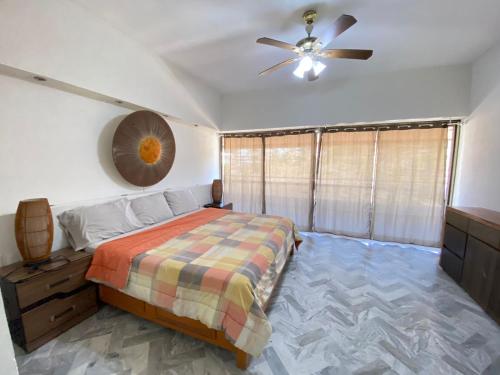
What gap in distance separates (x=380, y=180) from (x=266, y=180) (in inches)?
79.0

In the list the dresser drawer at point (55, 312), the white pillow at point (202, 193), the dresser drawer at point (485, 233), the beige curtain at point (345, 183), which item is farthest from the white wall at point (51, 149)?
the dresser drawer at point (485, 233)

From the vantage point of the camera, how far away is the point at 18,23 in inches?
63.5

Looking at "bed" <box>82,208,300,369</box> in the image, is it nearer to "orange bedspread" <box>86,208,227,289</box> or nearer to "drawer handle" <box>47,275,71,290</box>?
"orange bedspread" <box>86,208,227,289</box>

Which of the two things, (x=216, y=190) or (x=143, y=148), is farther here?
(x=216, y=190)

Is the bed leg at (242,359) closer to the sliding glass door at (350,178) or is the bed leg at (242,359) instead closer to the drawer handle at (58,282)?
the drawer handle at (58,282)

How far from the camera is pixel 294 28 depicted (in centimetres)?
218

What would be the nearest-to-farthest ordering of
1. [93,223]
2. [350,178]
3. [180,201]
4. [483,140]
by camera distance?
[93,223] < [483,140] < [180,201] < [350,178]

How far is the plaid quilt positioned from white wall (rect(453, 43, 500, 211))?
258cm

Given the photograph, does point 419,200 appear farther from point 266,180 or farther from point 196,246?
point 196,246

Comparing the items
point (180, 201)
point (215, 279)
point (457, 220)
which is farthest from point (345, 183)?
point (215, 279)

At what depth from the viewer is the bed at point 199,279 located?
4.53 ft

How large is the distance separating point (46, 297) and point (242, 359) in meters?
1.51

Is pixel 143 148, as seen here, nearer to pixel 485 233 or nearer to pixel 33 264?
pixel 33 264

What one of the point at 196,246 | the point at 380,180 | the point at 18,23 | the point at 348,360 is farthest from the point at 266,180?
the point at 18,23
